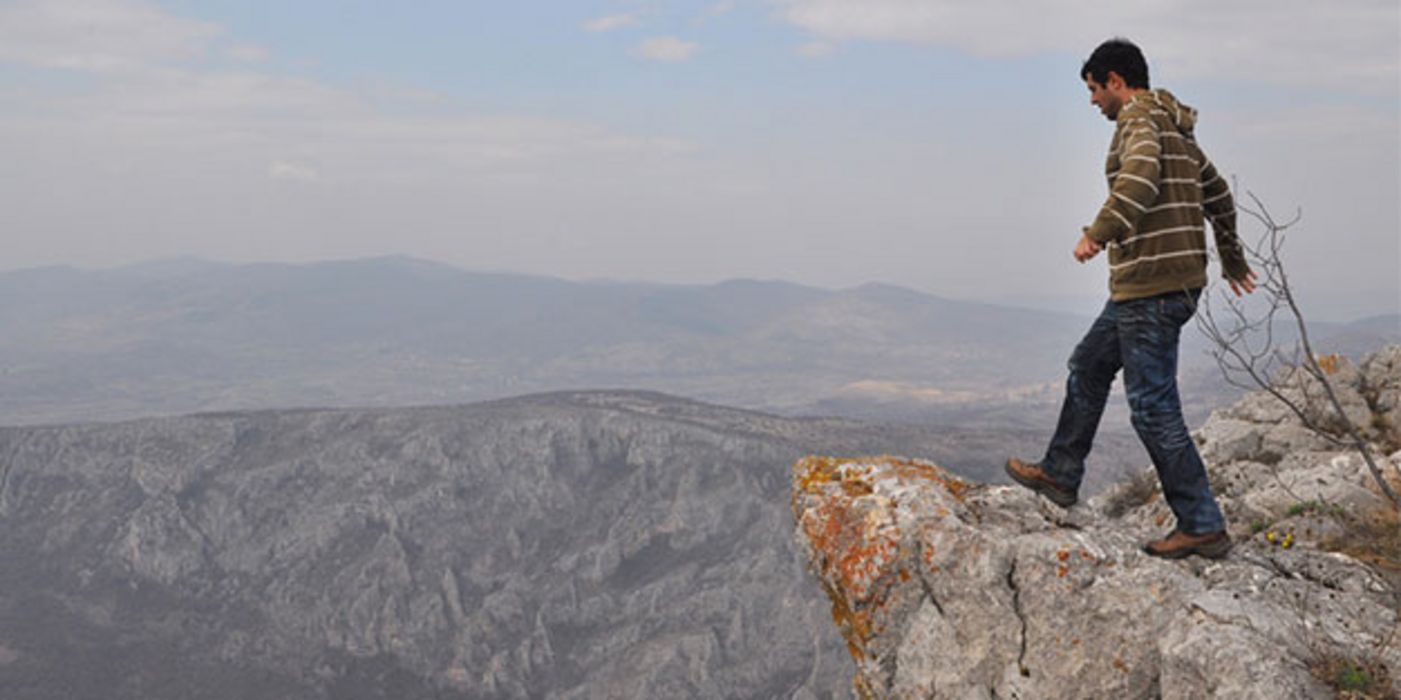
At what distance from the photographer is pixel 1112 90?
22.2ft

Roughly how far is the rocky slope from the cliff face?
93733mm

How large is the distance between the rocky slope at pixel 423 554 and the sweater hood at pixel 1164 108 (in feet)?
315

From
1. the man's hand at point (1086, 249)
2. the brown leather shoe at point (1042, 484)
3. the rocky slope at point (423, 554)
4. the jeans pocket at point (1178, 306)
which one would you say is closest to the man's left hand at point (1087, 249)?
the man's hand at point (1086, 249)

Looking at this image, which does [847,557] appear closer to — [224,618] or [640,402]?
[224,618]

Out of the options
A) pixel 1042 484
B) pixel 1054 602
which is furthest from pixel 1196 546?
pixel 1042 484

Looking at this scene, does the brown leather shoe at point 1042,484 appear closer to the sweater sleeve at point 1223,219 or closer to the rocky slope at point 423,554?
the sweater sleeve at point 1223,219

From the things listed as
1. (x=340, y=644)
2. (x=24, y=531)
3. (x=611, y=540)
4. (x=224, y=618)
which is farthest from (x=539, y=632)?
(x=24, y=531)

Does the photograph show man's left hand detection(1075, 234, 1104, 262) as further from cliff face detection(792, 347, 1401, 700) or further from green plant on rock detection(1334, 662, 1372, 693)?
green plant on rock detection(1334, 662, 1372, 693)

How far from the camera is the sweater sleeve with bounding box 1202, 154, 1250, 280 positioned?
22.4 ft

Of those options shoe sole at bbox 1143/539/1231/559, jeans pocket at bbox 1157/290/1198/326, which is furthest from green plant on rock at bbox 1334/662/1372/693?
jeans pocket at bbox 1157/290/1198/326

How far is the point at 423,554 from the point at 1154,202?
468 feet

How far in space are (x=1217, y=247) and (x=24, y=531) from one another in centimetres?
19279

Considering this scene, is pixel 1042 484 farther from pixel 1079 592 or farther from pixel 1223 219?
pixel 1223 219

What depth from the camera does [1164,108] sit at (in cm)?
652
